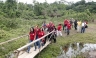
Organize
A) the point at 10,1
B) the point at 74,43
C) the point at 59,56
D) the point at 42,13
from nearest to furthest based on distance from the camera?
the point at 59,56
the point at 74,43
the point at 10,1
the point at 42,13

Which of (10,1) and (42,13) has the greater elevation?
(10,1)

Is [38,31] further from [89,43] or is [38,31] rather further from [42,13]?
[42,13]

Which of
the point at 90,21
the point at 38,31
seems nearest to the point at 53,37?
the point at 38,31

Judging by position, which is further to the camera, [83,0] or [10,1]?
[83,0]

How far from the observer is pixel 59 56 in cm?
1146

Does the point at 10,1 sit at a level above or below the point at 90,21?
above

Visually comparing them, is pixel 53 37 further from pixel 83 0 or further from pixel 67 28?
pixel 83 0

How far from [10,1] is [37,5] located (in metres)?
8.42

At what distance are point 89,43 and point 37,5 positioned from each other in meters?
36.0

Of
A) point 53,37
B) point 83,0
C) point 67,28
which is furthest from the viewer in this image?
point 83,0

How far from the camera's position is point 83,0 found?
63.5 meters

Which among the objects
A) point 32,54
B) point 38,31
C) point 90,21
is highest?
point 38,31

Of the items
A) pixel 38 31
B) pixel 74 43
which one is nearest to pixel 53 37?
pixel 74 43

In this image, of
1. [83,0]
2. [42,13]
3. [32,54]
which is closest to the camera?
[32,54]
